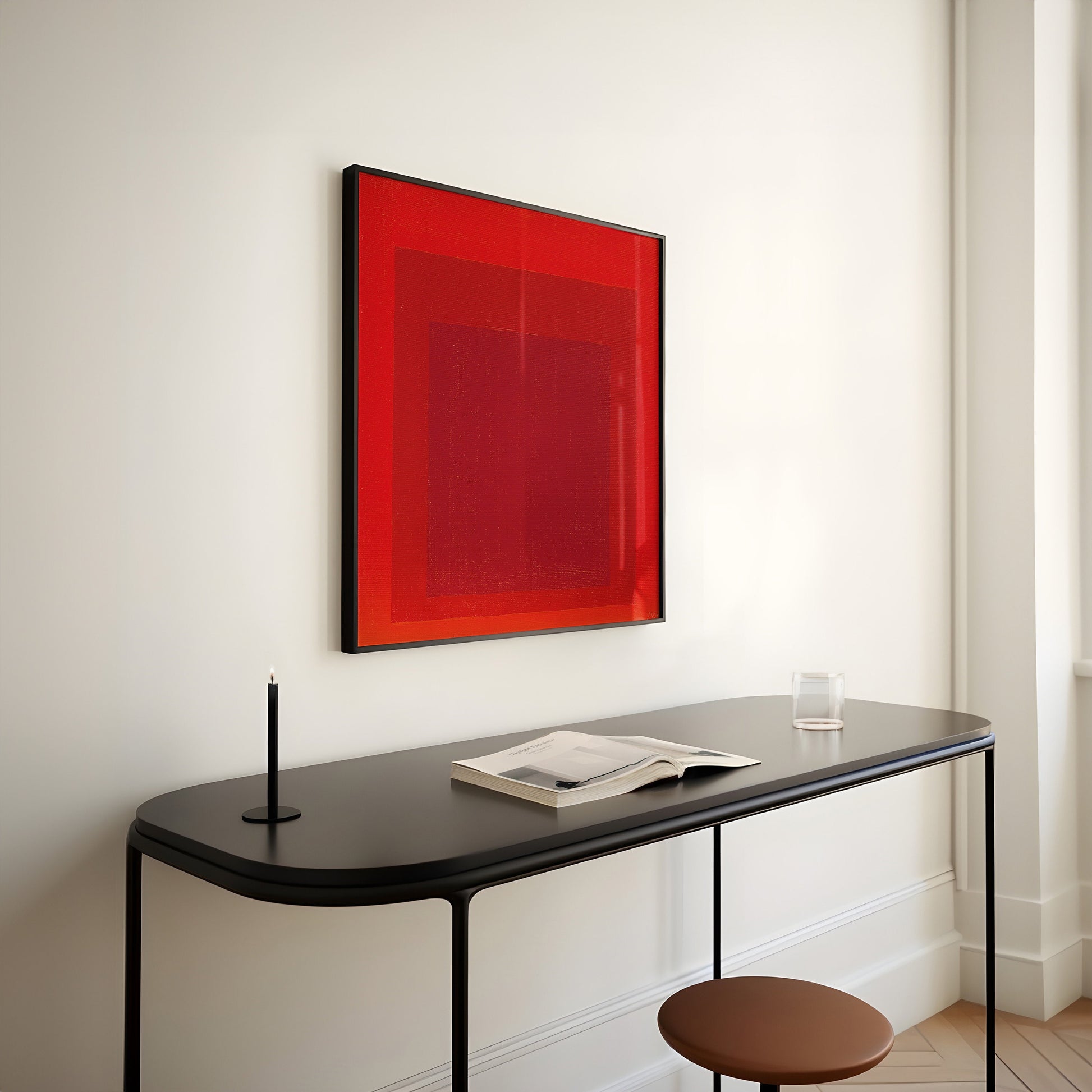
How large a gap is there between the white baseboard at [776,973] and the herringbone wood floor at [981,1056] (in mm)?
84

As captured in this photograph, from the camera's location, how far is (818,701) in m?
1.94

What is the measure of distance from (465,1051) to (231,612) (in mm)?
731

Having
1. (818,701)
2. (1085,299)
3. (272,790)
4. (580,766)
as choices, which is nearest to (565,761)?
(580,766)

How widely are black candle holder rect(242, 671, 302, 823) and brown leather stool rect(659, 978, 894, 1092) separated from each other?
70 centimetres

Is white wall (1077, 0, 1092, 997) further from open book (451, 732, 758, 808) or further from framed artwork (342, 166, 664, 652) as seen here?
open book (451, 732, 758, 808)

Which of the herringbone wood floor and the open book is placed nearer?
the open book

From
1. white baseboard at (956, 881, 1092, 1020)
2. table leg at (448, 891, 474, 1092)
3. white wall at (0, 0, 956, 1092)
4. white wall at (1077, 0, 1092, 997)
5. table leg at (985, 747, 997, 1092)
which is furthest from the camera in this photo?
white wall at (1077, 0, 1092, 997)

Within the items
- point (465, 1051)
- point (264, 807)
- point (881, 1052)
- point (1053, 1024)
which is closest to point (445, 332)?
point (264, 807)

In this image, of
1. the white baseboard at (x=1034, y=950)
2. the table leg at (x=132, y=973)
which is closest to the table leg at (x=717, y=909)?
the white baseboard at (x=1034, y=950)

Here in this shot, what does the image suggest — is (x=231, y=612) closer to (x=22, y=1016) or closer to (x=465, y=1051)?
(x=22, y=1016)

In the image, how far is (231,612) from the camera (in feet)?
5.17

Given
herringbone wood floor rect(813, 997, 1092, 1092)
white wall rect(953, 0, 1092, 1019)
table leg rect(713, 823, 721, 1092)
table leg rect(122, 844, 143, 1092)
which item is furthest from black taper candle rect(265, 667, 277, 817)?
white wall rect(953, 0, 1092, 1019)

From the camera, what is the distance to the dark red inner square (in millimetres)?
1794

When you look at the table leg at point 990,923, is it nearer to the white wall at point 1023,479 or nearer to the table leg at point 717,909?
the table leg at point 717,909
